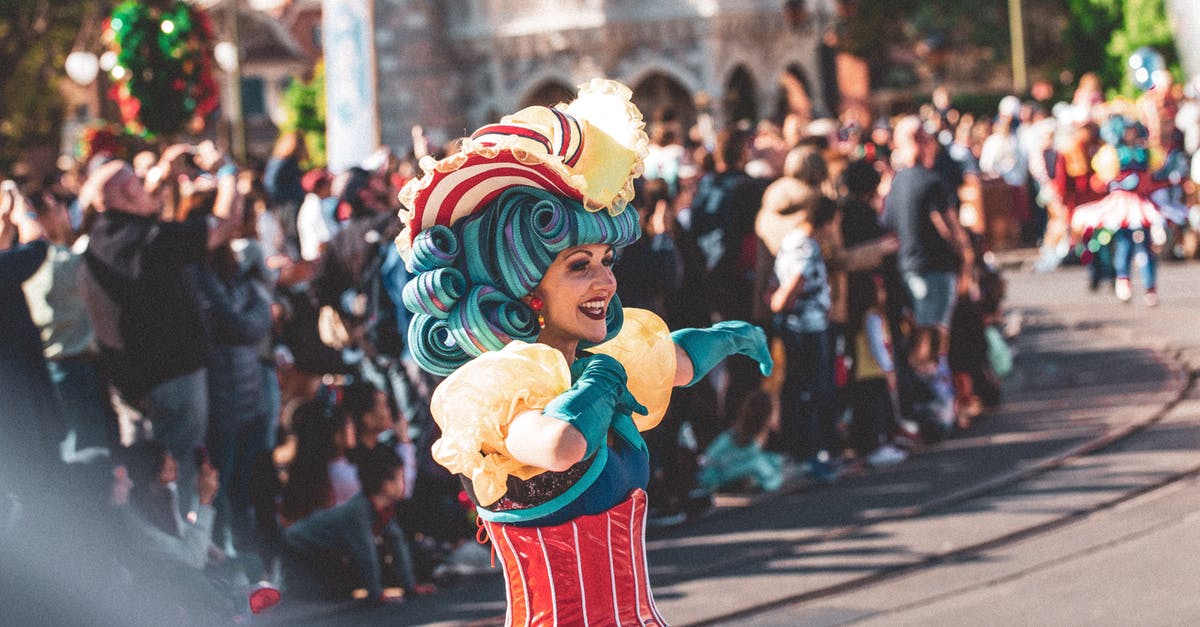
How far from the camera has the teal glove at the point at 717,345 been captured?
357cm

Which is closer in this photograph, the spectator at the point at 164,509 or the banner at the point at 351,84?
the spectator at the point at 164,509

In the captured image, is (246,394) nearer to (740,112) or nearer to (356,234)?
(356,234)

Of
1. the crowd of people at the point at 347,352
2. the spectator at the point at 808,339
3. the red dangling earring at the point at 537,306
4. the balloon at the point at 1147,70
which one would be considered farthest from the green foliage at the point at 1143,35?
the red dangling earring at the point at 537,306

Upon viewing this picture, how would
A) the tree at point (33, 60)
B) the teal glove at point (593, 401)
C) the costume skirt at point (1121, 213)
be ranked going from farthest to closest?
the tree at point (33, 60) < the costume skirt at point (1121, 213) < the teal glove at point (593, 401)

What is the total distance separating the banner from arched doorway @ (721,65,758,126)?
2237 cm

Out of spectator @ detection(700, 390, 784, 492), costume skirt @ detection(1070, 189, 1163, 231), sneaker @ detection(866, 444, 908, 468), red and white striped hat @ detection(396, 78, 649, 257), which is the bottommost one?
sneaker @ detection(866, 444, 908, 468)

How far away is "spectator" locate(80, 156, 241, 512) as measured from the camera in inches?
259

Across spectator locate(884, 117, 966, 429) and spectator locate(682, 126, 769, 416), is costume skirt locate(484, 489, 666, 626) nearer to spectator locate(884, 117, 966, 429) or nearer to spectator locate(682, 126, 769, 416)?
spectator locate(682, 126, 769, 416)

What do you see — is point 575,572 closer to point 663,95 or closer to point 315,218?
point 315,218

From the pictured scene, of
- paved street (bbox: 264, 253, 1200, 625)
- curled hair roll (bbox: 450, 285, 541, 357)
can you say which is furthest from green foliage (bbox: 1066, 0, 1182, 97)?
curled hair roll (bbox: 450, 285, 541, 357)

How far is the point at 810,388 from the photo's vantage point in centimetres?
873

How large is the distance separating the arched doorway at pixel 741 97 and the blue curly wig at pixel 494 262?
28.2 metres

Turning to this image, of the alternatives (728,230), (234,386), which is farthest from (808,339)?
(234,386)

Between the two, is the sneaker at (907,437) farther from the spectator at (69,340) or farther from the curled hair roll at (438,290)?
the curled hair roll at (438,290)
